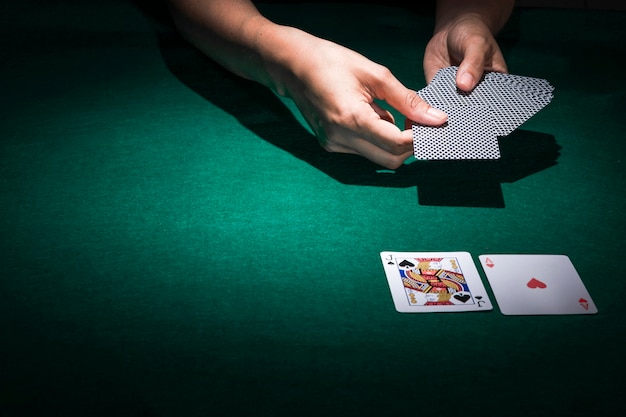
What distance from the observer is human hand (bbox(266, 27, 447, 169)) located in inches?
59.1

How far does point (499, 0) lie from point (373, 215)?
0.97 metres

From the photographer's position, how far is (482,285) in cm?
130

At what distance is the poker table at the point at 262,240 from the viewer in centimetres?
110

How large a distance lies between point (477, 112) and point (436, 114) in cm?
12

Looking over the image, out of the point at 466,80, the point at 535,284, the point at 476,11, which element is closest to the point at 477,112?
the point at 466,80

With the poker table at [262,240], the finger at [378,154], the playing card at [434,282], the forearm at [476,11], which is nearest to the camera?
the poker table at [262,240]

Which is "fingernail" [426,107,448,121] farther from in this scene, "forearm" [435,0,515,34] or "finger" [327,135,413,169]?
"forearm" [435,0,515,34]

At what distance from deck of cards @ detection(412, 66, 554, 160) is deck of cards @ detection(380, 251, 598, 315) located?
0.23m

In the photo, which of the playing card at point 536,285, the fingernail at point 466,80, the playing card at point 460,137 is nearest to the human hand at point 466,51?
the fingernail at point 466,80

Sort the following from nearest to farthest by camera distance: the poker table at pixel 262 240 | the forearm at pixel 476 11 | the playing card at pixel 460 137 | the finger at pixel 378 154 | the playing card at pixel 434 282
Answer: the poker table at pixel 262 240 → the playing card at pixel 434 282 → the playing card at pixel 460 137 → the finger at pixel 378 154 → the forearm at pixel 476 11

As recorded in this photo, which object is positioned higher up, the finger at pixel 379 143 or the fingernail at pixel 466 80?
the fingernail at pixel 466 80

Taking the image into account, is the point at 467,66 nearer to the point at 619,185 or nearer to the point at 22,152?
the point at 619,185

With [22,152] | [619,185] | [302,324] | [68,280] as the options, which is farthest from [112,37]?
[619,185]

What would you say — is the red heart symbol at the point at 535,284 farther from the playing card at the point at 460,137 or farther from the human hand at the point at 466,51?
the human hand at the point at 466,51
